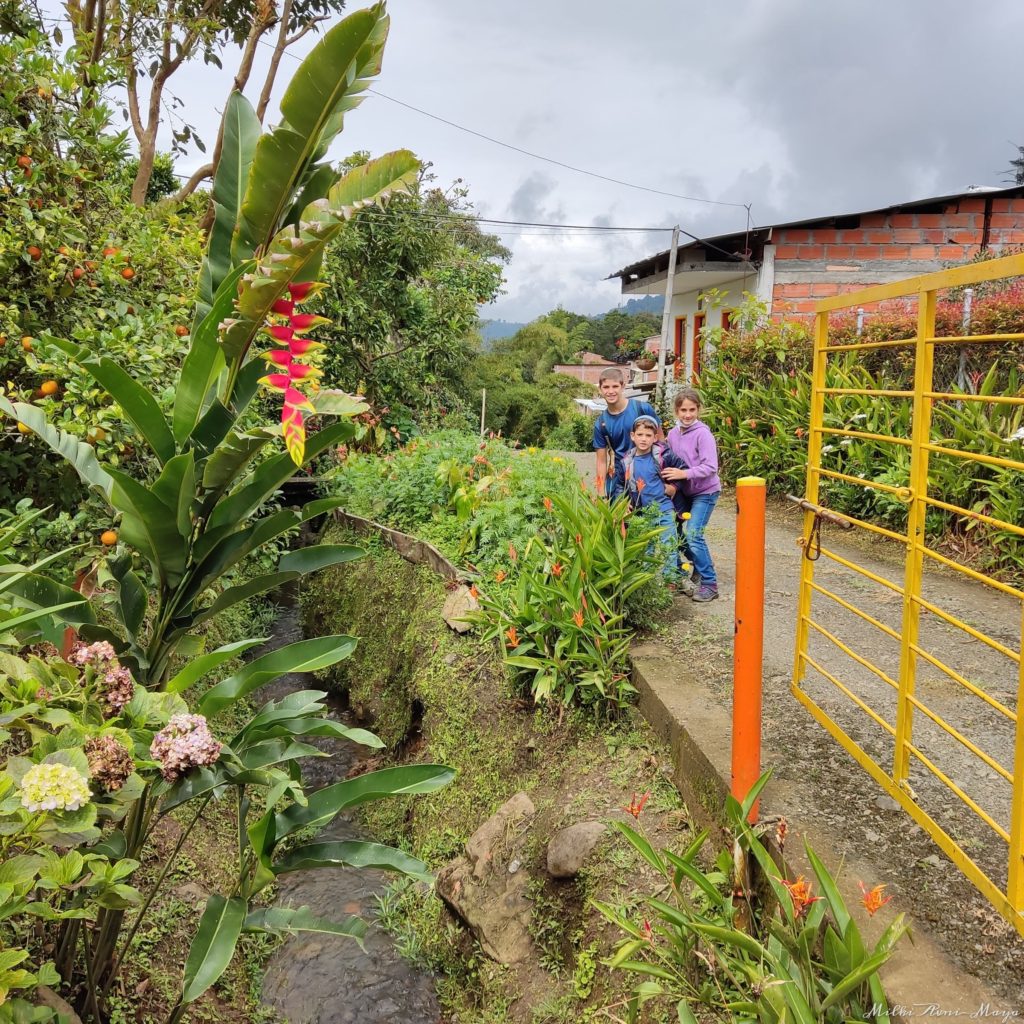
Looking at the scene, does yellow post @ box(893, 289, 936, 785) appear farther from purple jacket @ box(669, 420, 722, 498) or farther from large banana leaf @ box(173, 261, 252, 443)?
purple jacket @ box(669, 420, 722, 498)

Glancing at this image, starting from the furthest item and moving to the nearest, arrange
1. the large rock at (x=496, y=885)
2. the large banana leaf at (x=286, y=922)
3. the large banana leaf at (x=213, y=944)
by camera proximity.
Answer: the large rock at (x=496, y=885) < the large banana leaf at (x=286, y=922) < the large banana leaf at (x=213, y=944)

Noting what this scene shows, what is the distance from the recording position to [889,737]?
332 cm

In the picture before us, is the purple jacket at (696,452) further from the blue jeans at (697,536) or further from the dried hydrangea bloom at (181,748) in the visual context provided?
the dried hydrangea bloom at (181,748)

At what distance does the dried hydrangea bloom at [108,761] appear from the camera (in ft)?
5.46

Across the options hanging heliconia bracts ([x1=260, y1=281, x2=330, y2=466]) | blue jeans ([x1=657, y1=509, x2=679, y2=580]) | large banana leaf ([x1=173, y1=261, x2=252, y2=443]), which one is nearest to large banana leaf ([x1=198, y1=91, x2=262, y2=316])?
large banana leaf ([x1=173, y1=261, x2=252, y2=443])

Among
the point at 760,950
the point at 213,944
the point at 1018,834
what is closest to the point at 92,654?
the point at 213,944

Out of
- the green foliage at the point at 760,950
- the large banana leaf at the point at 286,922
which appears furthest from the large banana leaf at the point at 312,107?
the green foliage at the point at 760,950

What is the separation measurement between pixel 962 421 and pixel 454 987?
5784 millimetres

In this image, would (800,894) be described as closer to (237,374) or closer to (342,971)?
(237,374)

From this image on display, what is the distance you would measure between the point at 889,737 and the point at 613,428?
8.93ft

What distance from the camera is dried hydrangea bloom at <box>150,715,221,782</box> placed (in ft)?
5.98

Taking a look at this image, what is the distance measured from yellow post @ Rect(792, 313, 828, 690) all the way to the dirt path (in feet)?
1.24

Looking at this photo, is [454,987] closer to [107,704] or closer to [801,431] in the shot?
[107,704]

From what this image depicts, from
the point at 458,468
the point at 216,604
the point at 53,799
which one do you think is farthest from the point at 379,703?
the point at 53,799
